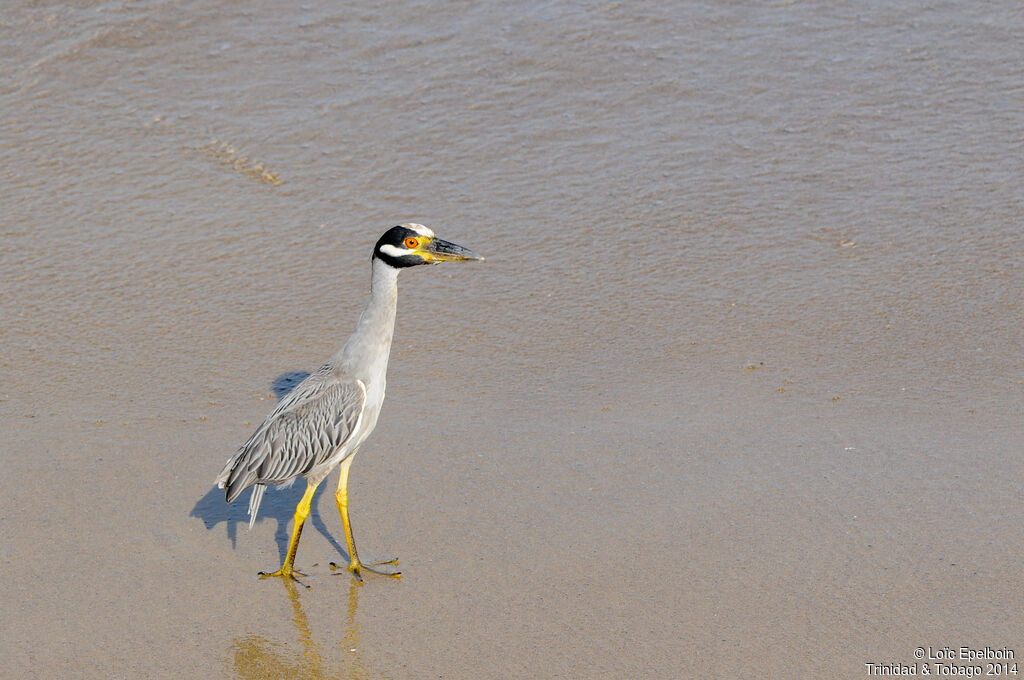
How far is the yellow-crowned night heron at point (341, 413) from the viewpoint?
595 cm

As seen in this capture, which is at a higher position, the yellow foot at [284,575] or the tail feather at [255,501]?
the tail feather at [255,501]

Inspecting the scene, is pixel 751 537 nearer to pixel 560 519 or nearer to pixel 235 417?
pixel 560 519

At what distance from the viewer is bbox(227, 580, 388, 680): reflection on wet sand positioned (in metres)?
5.19

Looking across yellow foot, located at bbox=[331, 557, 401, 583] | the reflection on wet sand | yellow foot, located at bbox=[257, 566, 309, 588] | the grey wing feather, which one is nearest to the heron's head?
the grey wing feather

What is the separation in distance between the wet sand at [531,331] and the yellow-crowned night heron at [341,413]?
0.39m

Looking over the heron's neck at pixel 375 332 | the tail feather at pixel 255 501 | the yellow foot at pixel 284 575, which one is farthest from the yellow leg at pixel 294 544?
the heron's neck at pixel 375 332

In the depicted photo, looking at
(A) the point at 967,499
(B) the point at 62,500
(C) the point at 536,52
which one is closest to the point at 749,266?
(A) the point at 967,499

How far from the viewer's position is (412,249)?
6027 millimetres

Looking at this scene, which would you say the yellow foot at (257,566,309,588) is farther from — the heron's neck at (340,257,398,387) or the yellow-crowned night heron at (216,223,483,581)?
the heron's neck at (340,257,398,387)

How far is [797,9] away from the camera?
37.2ft

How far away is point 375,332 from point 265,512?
1255 mm

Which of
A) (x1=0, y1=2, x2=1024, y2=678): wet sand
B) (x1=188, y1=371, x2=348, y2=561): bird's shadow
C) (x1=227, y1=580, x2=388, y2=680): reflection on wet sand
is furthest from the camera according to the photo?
(x1=188, y1=371, x2=348, y2=561): bird's shadow

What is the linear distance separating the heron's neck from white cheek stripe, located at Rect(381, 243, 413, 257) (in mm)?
72

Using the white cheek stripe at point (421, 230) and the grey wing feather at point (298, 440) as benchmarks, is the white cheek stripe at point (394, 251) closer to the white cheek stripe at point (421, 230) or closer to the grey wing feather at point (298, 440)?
the white cheek stripe at point (421, 230)
